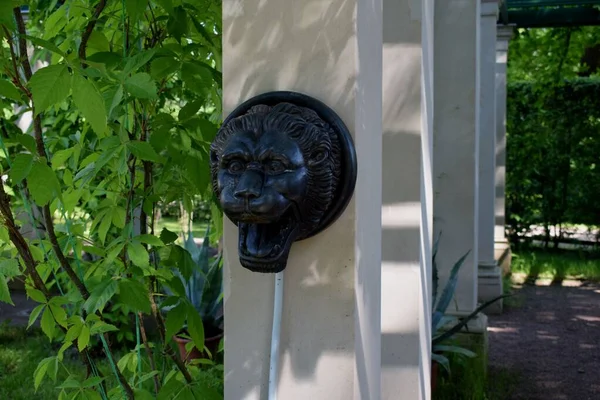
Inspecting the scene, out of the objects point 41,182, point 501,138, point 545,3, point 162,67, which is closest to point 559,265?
point 501,138

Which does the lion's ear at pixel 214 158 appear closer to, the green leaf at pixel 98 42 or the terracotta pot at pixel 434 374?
Result: the green leaf at pixel 98 42

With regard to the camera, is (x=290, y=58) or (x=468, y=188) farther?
(x=468, y=188)

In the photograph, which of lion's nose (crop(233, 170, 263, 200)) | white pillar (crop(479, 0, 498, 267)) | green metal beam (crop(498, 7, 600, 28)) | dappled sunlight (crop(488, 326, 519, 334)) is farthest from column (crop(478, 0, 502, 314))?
lion's nose (crop(233, 170, 263, 200))

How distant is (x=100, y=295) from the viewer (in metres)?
1.75

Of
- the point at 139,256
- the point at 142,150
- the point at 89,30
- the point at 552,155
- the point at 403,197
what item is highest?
the point at 552,155

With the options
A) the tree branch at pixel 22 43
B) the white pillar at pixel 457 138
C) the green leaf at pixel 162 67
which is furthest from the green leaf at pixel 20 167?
the white pillar at pixel 457 138

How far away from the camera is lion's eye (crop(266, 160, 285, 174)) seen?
1.35 meters

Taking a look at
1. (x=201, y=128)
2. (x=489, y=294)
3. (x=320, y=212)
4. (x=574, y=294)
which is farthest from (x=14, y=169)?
(x=574, y=294)

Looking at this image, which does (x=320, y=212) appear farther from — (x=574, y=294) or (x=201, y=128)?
(x=574, y=294)

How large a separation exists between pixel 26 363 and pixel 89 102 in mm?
4590

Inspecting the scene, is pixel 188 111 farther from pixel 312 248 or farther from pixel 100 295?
pixel 312 248

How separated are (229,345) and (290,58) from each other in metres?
0.60

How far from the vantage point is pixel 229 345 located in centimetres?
153

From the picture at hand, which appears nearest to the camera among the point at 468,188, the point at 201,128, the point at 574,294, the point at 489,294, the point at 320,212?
the point at 320,212
